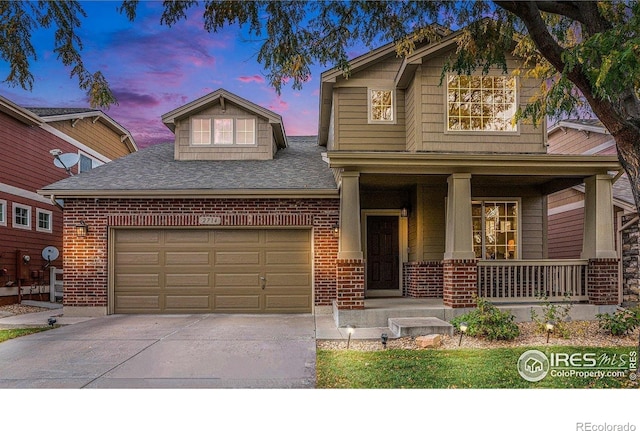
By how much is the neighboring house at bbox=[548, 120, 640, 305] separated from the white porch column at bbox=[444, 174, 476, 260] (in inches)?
161

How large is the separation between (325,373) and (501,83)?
22.0ft

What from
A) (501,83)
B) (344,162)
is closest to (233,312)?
(344,162)

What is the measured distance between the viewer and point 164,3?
443 cm

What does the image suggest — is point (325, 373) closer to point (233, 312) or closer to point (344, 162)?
point (344, 162)

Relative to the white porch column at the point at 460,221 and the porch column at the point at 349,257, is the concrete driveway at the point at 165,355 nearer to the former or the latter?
the porch column at the point at 349,257

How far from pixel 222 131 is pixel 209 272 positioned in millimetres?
3417

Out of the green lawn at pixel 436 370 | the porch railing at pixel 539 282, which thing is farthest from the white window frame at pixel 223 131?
the green lawn at pixel 436 370

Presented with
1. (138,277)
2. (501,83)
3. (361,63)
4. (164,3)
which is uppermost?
(361,63)

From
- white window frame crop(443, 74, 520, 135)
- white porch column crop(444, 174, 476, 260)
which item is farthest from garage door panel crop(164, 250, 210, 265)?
white window frame crop(443, 74, 520, 135)

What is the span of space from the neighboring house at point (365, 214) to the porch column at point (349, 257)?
17 mm

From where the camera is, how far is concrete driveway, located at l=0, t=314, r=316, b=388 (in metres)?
4.71

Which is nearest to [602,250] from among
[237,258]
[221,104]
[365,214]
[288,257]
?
[365,214]

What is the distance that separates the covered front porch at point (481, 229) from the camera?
7.59 meters

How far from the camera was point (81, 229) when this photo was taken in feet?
29.7
